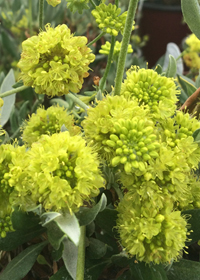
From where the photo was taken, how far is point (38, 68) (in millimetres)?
543

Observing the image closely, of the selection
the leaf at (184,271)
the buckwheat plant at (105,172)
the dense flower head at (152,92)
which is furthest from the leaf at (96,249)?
the dense flower head at (152,92)

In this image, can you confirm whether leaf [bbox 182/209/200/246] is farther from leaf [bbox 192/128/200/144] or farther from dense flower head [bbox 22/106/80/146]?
dense flower head [bbox 22/106/80/146]

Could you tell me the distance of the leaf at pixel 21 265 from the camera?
563mm

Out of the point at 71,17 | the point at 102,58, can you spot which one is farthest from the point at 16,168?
the point at 71,17

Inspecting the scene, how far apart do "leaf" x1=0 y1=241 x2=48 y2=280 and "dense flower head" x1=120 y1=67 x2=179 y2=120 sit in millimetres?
322

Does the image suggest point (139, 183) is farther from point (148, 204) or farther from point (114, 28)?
point (114, 28)

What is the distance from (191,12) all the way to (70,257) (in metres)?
0.45

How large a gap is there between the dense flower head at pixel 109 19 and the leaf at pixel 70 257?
394mm

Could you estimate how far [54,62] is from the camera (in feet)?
1.72

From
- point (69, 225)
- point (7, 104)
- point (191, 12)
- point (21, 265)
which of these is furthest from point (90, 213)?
point (7, 104)

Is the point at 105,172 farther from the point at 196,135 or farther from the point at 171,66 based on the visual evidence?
the point at 171,66

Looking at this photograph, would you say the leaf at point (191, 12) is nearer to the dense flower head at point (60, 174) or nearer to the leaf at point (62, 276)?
the dense flower head at point (60, 174)

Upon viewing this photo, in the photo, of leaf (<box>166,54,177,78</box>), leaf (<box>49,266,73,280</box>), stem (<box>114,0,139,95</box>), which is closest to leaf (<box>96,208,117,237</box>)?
leaf (<box>49,266,73,280</box>)

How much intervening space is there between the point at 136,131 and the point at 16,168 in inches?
7.3
